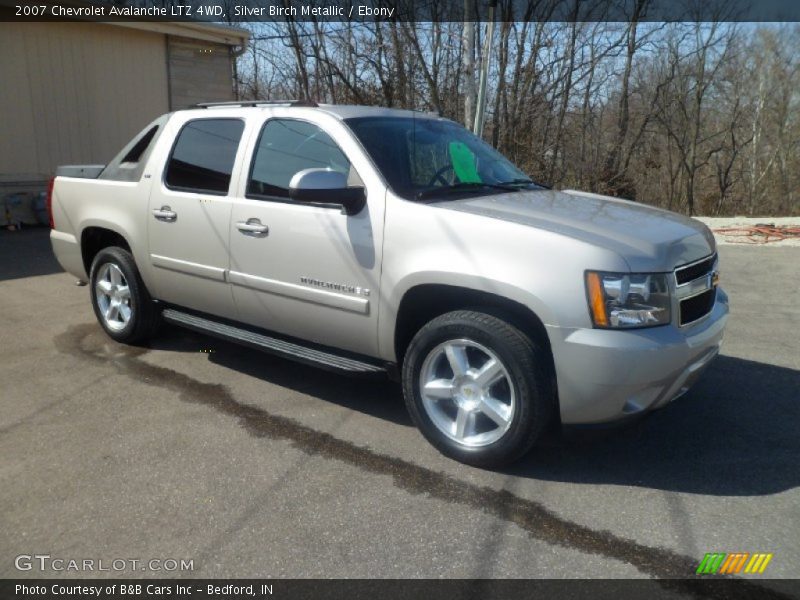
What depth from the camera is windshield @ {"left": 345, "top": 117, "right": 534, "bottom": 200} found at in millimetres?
4066

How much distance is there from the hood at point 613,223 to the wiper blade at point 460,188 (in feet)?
0.46

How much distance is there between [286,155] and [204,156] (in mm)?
818

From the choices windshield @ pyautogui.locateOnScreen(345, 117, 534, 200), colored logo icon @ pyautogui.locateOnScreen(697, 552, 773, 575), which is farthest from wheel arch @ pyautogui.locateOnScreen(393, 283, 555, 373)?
colored logo icon @ pyautogui.locateOnScreen(697, 552, 773, 575)

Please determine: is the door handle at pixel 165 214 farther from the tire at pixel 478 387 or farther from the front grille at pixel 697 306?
the front grille at pixel 697 306

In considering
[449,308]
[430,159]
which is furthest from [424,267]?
[430,159]

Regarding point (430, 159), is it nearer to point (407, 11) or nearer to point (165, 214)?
point (165, 214)

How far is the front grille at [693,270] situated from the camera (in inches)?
135

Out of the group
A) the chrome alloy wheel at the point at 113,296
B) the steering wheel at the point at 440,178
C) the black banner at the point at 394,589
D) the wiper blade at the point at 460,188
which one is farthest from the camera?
the chrome alloy wheel at the point at 113,296

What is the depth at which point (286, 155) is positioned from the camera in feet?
14.4

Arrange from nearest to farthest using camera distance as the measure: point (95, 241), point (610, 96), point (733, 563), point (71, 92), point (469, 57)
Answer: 1. point (733, 563)
2. point (95, 241)
3. point (71, 92)
4. point (469, 57)
5. point (610, 96)

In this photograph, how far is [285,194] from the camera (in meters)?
4.30

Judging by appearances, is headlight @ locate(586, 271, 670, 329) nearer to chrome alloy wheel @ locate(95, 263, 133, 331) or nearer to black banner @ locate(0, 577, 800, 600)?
black banner @ locate(0, 577, 800, 600)

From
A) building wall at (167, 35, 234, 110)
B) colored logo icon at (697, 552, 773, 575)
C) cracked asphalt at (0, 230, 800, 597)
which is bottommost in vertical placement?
cracked asphalt at (0, 230, 800, 597)

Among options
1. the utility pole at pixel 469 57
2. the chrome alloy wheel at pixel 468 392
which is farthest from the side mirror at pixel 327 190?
the utility pole at pixel 469 57
